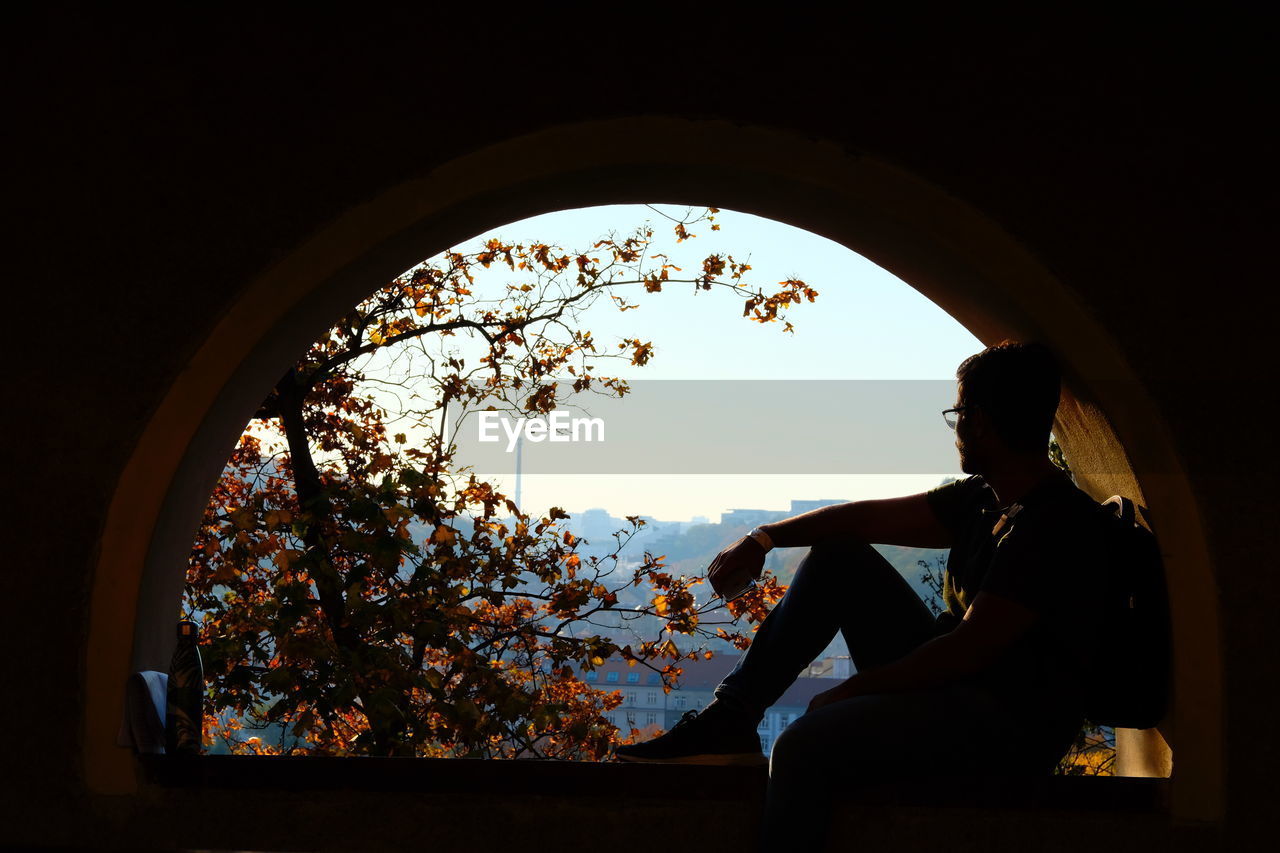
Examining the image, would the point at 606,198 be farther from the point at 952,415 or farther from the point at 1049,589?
the point at 1049,589

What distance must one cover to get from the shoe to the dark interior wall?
0.87 metres

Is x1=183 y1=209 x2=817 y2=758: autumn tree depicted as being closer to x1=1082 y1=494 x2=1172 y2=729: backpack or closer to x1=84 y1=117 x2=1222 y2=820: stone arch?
x1=84 y1=117 x2=1222 y2=820: stone arch

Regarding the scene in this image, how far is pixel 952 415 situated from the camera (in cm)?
205

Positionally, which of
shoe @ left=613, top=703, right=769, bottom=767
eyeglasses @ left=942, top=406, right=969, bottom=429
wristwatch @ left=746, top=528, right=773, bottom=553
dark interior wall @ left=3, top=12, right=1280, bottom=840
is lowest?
shoe @ left=613, top=703, right=769, bottom=767

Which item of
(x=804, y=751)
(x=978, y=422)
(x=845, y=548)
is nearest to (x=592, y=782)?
(x=804, y=751)

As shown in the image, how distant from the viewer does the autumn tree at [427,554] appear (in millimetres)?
4285

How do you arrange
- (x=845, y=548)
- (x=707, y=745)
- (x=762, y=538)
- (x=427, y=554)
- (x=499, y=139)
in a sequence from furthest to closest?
(x=427, y=554)
(x=762, y=538)
(x=845, y=548)
(x=707, y=745)
(x=499, y=139)

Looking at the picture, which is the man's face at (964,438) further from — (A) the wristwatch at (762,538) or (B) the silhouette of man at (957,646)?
(A) the wristwatch at (762,538)

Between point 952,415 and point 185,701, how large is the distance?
1680 mm

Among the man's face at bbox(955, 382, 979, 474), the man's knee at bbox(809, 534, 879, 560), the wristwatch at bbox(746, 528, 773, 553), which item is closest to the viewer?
the man's face at bbox(955, 382, 979, 474)

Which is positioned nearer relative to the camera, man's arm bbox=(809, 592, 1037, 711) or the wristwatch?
man's arm bbox=(809, 592, 1037, 711)

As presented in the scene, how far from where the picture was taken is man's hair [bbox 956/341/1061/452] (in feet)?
6.36

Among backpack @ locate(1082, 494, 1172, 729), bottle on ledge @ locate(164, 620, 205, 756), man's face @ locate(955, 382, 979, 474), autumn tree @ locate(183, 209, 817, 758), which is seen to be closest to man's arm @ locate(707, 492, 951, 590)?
man's face @ locate(955, 382, 979, 474)

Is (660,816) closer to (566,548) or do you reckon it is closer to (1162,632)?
(1162,632)
